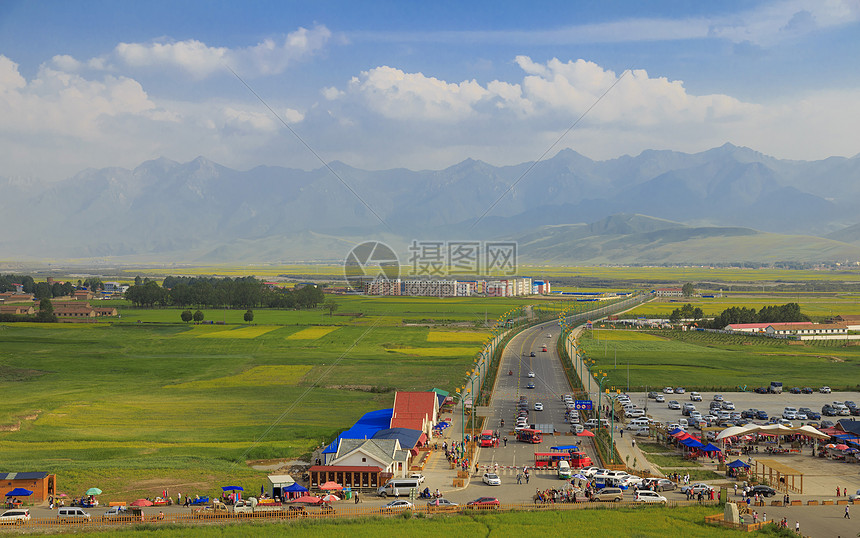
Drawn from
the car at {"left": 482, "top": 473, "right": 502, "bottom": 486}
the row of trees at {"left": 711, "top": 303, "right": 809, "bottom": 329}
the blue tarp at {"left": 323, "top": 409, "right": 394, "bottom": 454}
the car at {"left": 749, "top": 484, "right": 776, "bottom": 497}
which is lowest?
the car at {"left": 482, "top": 473, "right": 502, "bottom": 486}

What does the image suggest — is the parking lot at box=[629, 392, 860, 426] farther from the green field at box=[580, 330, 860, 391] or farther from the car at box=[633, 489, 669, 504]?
the car at box=[633, 489, 669, 504]

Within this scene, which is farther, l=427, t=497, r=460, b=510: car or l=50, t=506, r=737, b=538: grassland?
l=427, t=497, r=460, b=510: car

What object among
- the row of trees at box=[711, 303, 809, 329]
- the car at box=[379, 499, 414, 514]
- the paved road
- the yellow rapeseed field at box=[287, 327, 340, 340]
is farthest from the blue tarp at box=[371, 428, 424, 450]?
the row of trees at box=[711, 303, 809, 329]

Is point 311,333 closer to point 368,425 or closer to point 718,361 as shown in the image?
point 718,361

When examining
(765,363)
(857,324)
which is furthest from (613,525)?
(857,324)

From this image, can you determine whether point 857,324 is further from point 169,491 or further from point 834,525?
point 169,491

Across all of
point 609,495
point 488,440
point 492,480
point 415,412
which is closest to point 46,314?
point 415,412

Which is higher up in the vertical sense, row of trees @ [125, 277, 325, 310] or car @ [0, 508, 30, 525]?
row of trees @ [125, 277, 325, 310]

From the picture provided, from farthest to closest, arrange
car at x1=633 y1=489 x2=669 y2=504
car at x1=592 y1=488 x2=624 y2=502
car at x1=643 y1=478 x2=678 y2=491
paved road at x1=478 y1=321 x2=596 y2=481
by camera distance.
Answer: paved road at x1=478 y1=321 x2=596 y2=481, car at x1=643 y1=478 x2=678 y2=491, car at x1=592 y1=488 x2=624 y2=502, car at x1=633 y1=489 x2=669 y2=504
